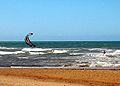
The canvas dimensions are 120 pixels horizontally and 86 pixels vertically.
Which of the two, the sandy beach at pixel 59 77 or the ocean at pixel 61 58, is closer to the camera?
the sandy beach at pixel 59 77

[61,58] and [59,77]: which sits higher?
[59,77]

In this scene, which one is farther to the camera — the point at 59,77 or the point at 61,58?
the point at 61,58

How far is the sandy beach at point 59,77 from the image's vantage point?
64.5 ft

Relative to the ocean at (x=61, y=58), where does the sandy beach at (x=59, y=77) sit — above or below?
above

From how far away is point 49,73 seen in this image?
24.2 m

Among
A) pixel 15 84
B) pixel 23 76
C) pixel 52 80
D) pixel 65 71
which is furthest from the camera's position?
pixel 65 71

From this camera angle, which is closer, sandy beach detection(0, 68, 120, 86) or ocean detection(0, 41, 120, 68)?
sandy beach detection(0, 68, 120, 86)

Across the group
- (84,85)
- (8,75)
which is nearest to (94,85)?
(84,85)

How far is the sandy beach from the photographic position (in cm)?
1965

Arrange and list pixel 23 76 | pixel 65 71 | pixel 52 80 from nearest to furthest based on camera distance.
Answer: pixel 52 80, pixel 23 76, pixel 65 71

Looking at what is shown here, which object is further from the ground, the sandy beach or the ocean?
the sandy beach

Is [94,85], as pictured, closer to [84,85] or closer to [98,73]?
[84,85]

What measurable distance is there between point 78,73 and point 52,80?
298 cm

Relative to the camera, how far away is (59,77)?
22.6 meters
